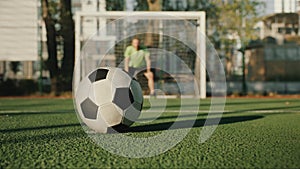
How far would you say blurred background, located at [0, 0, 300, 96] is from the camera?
1256 centimetres

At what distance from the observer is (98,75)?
141 inches

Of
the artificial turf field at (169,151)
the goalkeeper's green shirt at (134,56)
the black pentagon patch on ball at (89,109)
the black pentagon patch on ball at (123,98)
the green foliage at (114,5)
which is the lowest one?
the artificial turf field at (169,151)

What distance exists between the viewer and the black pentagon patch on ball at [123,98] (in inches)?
137

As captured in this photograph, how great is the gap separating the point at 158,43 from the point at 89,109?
8930 mm

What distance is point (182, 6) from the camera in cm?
1529

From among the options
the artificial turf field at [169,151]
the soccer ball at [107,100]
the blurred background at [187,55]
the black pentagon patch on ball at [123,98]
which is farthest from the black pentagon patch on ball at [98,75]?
the blurred background at [187,55]

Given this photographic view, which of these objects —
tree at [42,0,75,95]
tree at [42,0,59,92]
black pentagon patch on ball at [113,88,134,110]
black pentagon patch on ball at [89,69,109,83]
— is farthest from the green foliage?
black pentagon patch on ball at [113,88,134,110]

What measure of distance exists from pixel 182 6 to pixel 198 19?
4051mm

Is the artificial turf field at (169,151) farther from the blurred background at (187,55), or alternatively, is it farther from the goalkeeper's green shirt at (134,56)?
the blurred background at (187,55)

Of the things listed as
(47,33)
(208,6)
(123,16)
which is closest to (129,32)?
(123,16)

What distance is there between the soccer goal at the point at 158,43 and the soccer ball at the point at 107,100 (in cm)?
735

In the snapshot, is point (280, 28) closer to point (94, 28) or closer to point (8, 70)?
point (94, 28)


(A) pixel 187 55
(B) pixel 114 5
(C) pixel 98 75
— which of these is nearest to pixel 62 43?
(B) pixel 114 5

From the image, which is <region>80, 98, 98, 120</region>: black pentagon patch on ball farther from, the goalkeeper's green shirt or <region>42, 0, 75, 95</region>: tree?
<region>42, 0, 75, 95</region>: tree
